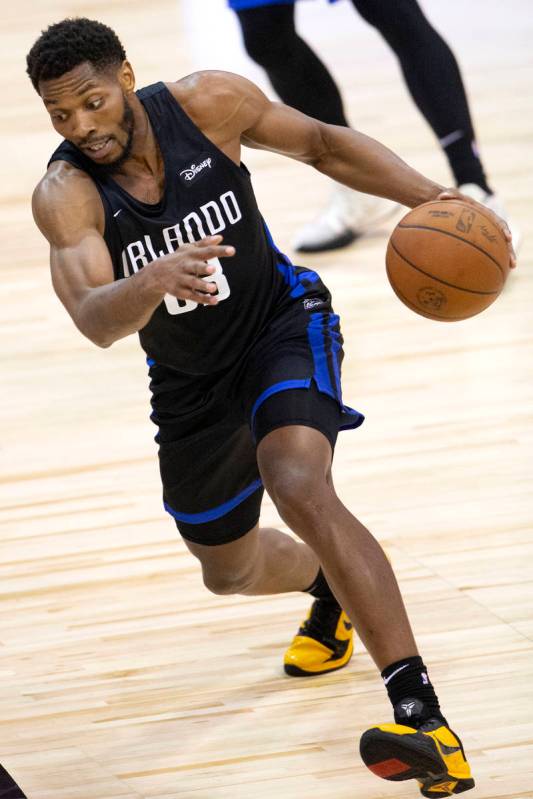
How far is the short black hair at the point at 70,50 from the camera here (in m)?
2.92

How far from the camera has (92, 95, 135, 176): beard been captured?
10.0ft

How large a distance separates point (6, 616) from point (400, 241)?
1508 millimetres

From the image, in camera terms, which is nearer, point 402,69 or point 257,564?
point 257,564

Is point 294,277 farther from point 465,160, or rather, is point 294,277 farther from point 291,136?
point 465,160

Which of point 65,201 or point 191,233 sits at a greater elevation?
point 65,201

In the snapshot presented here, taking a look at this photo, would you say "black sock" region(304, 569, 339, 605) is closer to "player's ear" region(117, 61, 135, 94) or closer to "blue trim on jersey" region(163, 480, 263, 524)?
"blue trim on jersey" region(163, 480, 263, 524)

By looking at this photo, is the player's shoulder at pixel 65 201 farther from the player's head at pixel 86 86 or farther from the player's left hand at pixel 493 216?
the player's left hand at pixel 493 216

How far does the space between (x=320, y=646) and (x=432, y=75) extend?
3.27m

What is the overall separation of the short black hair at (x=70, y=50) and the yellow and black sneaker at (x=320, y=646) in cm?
144

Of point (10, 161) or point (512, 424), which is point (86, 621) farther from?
point (10, 161)

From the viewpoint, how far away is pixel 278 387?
3.00m

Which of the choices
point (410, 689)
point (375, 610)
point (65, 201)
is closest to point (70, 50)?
point (65, 201)

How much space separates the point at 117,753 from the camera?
3.15 metres

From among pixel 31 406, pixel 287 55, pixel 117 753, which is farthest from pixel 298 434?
pixel 287 55
